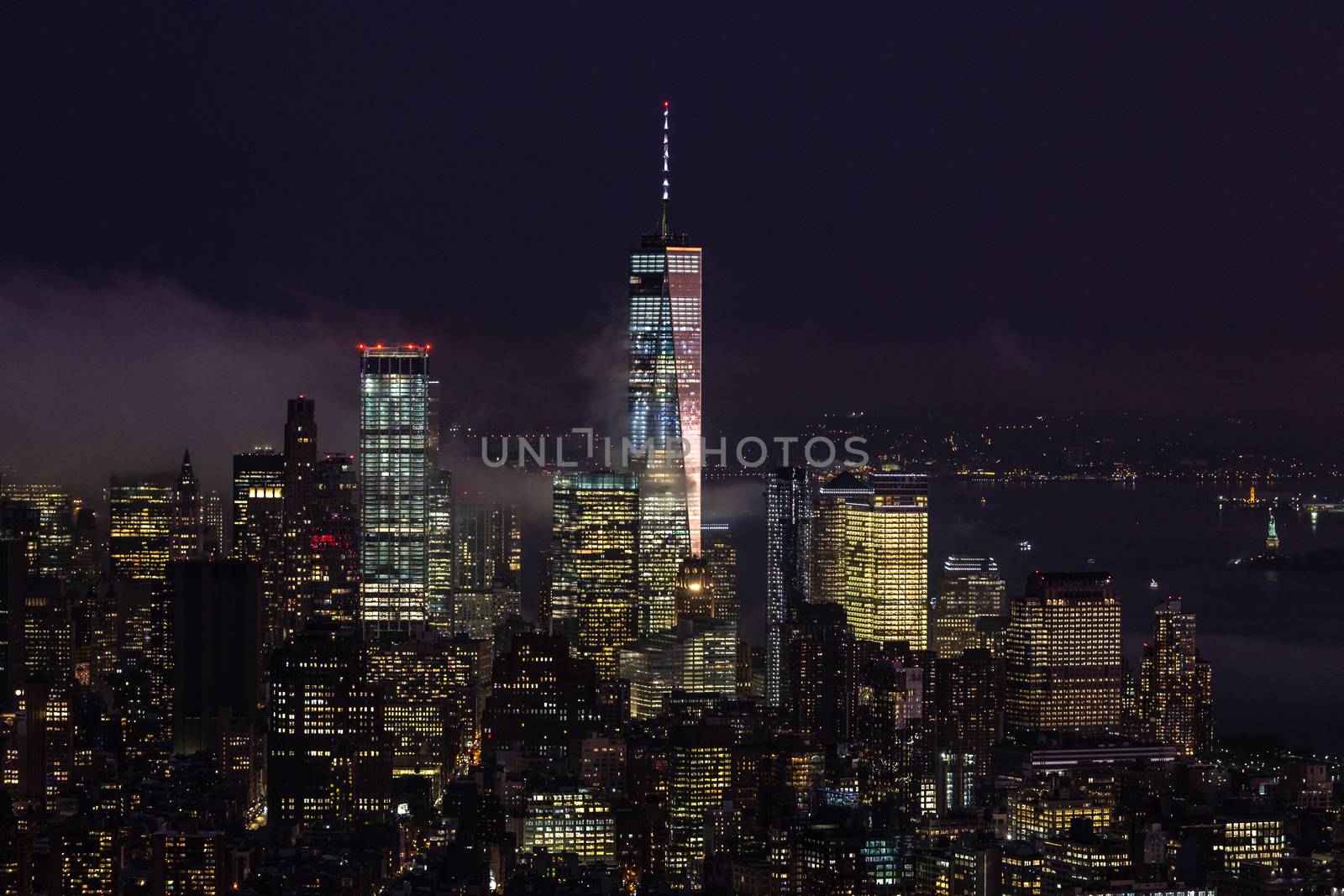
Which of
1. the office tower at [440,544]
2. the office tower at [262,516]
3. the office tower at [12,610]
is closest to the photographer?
the office tower at [12,610]

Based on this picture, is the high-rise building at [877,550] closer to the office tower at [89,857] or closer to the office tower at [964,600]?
the office tower at [964,600]

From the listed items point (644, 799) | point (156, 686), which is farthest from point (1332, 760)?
point (156, 686)

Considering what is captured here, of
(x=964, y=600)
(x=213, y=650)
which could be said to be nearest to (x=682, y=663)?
(x=964, y=600)

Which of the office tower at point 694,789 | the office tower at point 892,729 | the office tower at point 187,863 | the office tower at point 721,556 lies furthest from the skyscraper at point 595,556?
the office tower at point 187,863

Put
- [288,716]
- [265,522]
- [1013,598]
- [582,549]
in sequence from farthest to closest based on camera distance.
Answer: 1. [582,549]
2. [265,522]
3. [1013,598]
4. [288,716]

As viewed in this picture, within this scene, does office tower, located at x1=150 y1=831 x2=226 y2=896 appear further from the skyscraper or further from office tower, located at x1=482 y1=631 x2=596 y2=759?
the skyscraper

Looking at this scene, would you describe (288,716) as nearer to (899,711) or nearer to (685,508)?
(899,711)

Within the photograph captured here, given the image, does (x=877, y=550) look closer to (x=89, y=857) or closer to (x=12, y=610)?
(x=12, y=610)
